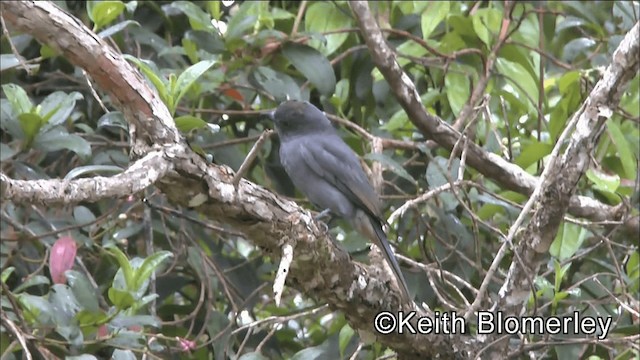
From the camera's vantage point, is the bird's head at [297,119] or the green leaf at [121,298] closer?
the green leaf at [121,298]

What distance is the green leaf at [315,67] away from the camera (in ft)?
15.2

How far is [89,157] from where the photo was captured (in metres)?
4.28

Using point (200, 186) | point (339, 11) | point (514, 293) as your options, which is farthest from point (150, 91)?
point (339, 11)

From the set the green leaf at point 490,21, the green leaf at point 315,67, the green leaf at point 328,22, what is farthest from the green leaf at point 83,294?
the green leaf at point 490,21

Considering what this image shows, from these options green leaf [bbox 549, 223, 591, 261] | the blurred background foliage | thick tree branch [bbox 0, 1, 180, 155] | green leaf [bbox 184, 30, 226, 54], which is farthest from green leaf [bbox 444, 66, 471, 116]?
thick tree branch [bbox 0, 1, 180, 155]

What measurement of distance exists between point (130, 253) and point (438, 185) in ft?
4.59

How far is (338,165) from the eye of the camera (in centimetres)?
461

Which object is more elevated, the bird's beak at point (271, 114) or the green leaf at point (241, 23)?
the green leaf at point (241, 23)

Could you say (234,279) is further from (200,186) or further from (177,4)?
(200,186)

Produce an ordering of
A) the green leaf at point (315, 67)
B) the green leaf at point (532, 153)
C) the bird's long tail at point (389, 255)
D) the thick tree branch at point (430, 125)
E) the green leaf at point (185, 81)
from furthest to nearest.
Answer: the green leaf at point (315, 67)
the green leaf at point (532, 153)
the thick tree branch at point (430, 125)
the bird's long tail at point (389, 255)
the green leaf at point (185, 81)

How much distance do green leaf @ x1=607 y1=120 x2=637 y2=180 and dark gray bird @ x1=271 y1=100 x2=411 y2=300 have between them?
1.00m

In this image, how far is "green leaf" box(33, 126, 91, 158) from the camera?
4098mm

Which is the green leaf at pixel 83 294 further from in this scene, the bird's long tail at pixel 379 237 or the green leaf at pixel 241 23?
the green leaf at pixel 241 23

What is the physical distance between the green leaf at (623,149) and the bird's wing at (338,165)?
99 cm
